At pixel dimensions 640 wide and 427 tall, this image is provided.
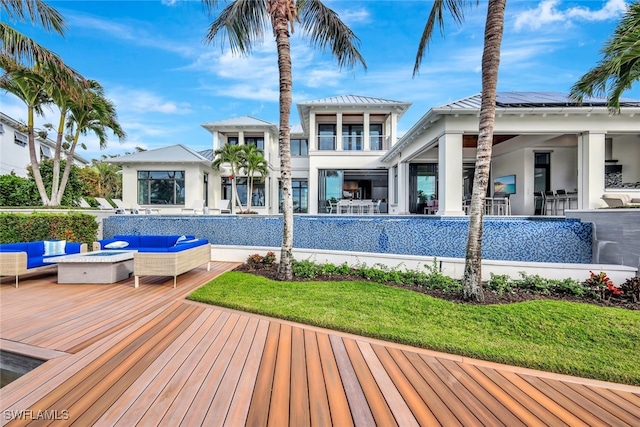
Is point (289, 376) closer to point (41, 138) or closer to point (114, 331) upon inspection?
point (114, 331)

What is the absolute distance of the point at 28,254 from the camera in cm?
610

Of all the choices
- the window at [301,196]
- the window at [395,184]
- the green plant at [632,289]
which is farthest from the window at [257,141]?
the green plant at [632,289]

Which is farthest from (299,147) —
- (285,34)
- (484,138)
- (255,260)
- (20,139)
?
(20,139)

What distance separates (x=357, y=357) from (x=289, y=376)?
2.56 ft

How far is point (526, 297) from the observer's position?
→ 4734 mm

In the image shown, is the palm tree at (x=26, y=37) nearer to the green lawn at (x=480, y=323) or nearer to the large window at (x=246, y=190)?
the green lawn at (x=480, y=323)

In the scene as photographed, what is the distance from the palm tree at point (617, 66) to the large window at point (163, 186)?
1785cm

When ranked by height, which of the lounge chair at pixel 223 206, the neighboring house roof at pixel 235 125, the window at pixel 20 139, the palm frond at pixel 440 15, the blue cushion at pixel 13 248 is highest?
the neighboring house roof at pixel 235 125

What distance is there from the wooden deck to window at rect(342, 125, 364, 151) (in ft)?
46.5

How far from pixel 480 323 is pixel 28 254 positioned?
29.0 feet

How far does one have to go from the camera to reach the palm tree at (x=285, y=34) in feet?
19.2

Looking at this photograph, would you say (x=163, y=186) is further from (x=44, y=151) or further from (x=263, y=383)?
(x=263, y=383)

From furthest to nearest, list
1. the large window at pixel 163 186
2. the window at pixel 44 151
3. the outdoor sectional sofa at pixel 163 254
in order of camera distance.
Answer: the window at pixel 44 151 < the large window at pixel 163 186 < the outdoor sectional sofa at pixel 163 254

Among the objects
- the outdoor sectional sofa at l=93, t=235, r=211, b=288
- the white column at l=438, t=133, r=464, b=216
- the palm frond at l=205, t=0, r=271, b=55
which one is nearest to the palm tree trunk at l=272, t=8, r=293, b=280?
the palm frond at l=205, t=0, r=271, b=55
